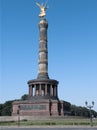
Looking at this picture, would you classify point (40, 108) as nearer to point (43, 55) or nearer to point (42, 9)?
point (43, 55)

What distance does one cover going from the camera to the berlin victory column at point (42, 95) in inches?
2148

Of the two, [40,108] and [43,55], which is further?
[43,55]

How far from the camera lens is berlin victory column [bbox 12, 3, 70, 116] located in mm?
54562

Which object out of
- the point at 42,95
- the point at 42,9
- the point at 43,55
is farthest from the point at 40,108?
the point at 42,9

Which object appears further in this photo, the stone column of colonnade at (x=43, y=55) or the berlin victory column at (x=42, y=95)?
the stone column of colonnade at (x=43, y=55)

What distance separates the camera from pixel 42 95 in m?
57.3

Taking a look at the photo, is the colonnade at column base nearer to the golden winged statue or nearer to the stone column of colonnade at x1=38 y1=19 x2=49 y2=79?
the stone column of colonnade at x1=38 y1=19 x2=49 y2=79

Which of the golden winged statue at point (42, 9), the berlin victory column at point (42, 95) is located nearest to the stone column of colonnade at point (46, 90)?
the berlin victory column at point (42, 95)

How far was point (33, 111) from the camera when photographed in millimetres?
54688

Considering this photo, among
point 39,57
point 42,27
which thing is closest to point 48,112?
point 39,57

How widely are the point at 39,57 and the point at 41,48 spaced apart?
6.59 ft

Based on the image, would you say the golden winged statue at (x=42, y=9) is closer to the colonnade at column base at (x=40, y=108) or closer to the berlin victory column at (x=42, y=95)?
the berlin victory column at (x=42, y=95)

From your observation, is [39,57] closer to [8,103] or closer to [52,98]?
[52,98]

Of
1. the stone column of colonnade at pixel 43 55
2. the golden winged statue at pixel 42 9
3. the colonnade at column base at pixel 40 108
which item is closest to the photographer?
the colonnade at column base at pixel 40 108
